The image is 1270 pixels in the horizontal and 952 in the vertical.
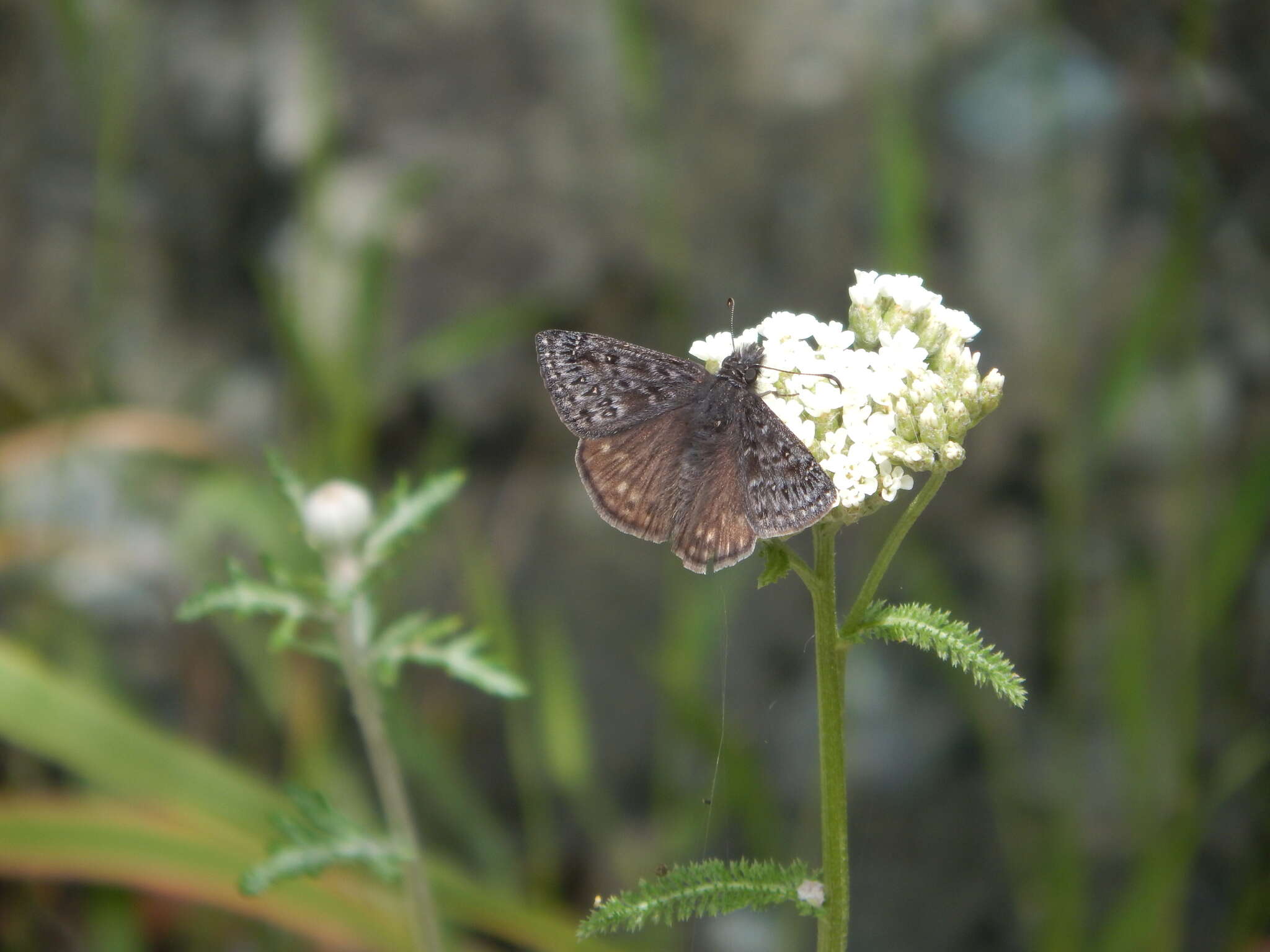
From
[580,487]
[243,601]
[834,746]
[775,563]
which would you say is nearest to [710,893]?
[834,746]

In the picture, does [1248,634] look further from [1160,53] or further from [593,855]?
[593,855]

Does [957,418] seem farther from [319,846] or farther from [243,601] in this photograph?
[319,846]

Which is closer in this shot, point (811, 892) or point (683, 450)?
point (811, 892)

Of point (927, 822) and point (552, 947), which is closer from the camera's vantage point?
point (552, 947)

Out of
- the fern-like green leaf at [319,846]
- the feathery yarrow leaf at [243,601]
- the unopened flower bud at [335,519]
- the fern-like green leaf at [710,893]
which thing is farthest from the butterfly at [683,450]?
the fern-like green leaf at [319,846]

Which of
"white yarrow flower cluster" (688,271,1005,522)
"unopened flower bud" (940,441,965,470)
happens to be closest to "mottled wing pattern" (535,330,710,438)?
"white yarrow flower cluster" (688,271,1005,522)

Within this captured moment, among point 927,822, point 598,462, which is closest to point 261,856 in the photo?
point 598,462
